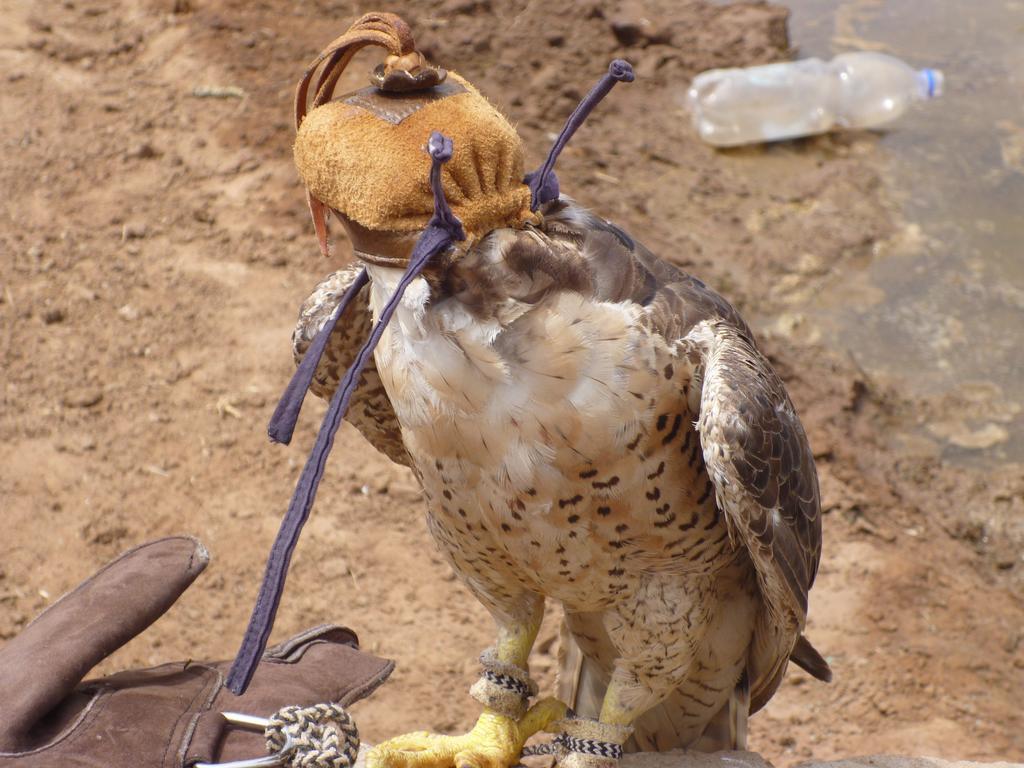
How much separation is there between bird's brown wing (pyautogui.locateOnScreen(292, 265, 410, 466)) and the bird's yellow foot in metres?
0.80

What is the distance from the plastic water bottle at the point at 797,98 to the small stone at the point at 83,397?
445 centimetres

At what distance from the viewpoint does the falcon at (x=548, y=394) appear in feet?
6.40

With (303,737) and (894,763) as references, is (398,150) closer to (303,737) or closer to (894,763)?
(303,737)

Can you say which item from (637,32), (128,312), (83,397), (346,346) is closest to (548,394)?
(346,346)

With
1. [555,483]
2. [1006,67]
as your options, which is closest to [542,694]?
[555,483]

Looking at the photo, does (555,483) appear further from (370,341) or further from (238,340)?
(238,340)

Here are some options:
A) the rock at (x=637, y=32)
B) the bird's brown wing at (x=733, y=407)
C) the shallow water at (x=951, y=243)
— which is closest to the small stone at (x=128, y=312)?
the shallow water at (x=951, y=243)

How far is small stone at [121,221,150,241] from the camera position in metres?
5.96

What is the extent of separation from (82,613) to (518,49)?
19.6 feet

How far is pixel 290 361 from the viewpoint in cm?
523

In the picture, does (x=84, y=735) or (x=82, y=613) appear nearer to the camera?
(x=84, y=735)

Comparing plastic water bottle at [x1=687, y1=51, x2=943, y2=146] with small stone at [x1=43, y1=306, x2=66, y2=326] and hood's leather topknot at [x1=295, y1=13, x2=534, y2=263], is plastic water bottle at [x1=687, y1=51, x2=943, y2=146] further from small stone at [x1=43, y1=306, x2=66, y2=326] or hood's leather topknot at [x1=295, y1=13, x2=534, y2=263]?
hood's leather topknot at [x1=295, y1=13, x2=534, y2=263]

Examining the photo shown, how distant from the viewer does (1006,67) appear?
8.56 metres

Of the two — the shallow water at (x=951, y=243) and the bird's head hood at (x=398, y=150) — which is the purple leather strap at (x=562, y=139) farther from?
the shallow water at (x=951, y=243)
